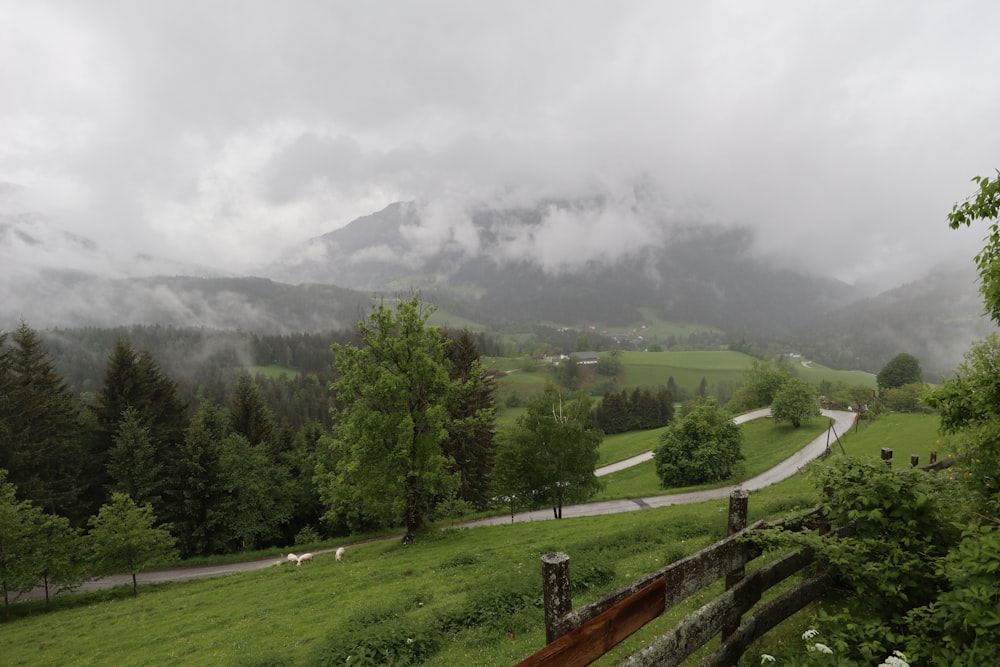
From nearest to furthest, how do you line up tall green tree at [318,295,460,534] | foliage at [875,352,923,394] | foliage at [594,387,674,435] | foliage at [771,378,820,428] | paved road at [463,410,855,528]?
1. tall green tree at [318,295,460,534]
2. paved road at [463,410,855,528]
3. foliage at [771,378,820,428]
4. foliage at [875,352,923,394]
5. foliage at [594,387,674,435]

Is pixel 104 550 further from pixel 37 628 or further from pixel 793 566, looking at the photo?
pixel 793 566

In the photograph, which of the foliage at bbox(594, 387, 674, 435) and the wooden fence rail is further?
the foliage at bbox(594, 387, 674, 435)

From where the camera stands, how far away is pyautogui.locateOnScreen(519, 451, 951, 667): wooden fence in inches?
148

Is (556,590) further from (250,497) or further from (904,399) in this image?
(904,399)

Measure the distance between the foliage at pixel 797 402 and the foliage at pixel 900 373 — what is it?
30519 mm

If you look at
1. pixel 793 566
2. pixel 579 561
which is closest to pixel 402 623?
pixel 579 561

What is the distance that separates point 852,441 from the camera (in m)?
50.0

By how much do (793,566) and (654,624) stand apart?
14.0ft

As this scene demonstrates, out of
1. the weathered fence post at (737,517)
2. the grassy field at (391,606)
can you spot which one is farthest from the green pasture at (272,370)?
the weathered fence post at (737,517)

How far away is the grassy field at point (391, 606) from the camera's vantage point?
10555mm

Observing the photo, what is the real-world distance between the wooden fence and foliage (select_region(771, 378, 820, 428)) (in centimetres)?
7130

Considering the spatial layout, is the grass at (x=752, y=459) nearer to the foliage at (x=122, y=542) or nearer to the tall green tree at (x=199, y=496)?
the tall green tree at (x=199, y=496)

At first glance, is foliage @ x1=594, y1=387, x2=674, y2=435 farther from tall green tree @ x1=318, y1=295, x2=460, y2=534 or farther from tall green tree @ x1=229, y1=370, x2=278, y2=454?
tall green tree @ x1=318, y1=295, x2=460, y2=534

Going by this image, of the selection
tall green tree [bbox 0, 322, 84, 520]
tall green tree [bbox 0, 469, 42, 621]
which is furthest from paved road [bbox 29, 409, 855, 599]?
tall green tree [bbox 0, 322, 84, 520]
